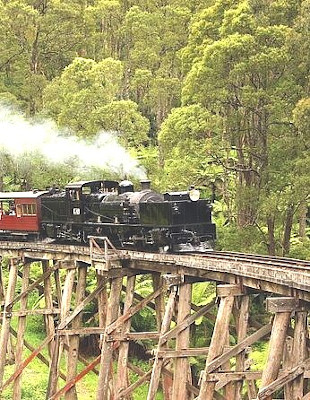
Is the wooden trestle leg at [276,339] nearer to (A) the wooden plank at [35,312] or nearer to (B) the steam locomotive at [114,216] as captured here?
(B) the steam locomotive at [114,216]

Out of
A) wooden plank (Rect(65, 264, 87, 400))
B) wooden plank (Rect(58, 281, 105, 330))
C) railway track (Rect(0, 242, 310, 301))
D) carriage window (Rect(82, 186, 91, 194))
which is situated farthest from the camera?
carriage window (Rect(82, 186, 91, 194))

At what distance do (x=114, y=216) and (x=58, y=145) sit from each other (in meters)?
9.06

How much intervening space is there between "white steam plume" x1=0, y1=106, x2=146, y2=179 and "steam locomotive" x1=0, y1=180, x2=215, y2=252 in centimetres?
313

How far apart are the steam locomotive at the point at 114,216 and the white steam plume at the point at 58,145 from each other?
313cm

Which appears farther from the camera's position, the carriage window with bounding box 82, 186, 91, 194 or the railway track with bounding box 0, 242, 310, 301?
the carriage window with bounding box 82, 186, 91, 194

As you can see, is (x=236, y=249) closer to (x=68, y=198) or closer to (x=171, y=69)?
(x=68, y=198)

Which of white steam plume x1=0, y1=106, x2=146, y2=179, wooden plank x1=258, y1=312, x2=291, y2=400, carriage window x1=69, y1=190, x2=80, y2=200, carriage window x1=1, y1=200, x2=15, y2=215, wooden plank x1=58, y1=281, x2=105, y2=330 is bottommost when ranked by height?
wooden plank x1=58, y1=281, x2=105, y2=330

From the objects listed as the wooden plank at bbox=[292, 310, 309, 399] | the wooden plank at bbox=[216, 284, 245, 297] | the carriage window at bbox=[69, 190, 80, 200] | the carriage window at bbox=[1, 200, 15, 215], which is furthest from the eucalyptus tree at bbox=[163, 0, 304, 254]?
the wooden plank at bbox=[292, 310, 309, 399]

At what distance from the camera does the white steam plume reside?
24703 mm

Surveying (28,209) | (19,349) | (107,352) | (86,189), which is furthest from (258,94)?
(19,349)

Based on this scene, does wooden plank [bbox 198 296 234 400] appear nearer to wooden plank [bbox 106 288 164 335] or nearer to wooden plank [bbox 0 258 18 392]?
wooden plank [bbox 106 288 164 335]

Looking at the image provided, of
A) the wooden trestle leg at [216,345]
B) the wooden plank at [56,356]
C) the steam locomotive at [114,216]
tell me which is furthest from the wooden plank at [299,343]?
the wooden plank at [56,356]

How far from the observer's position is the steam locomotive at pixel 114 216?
17.3 metres

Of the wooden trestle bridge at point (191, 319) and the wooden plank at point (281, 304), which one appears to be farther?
the wooden trestle bridge at point (191, 319)
